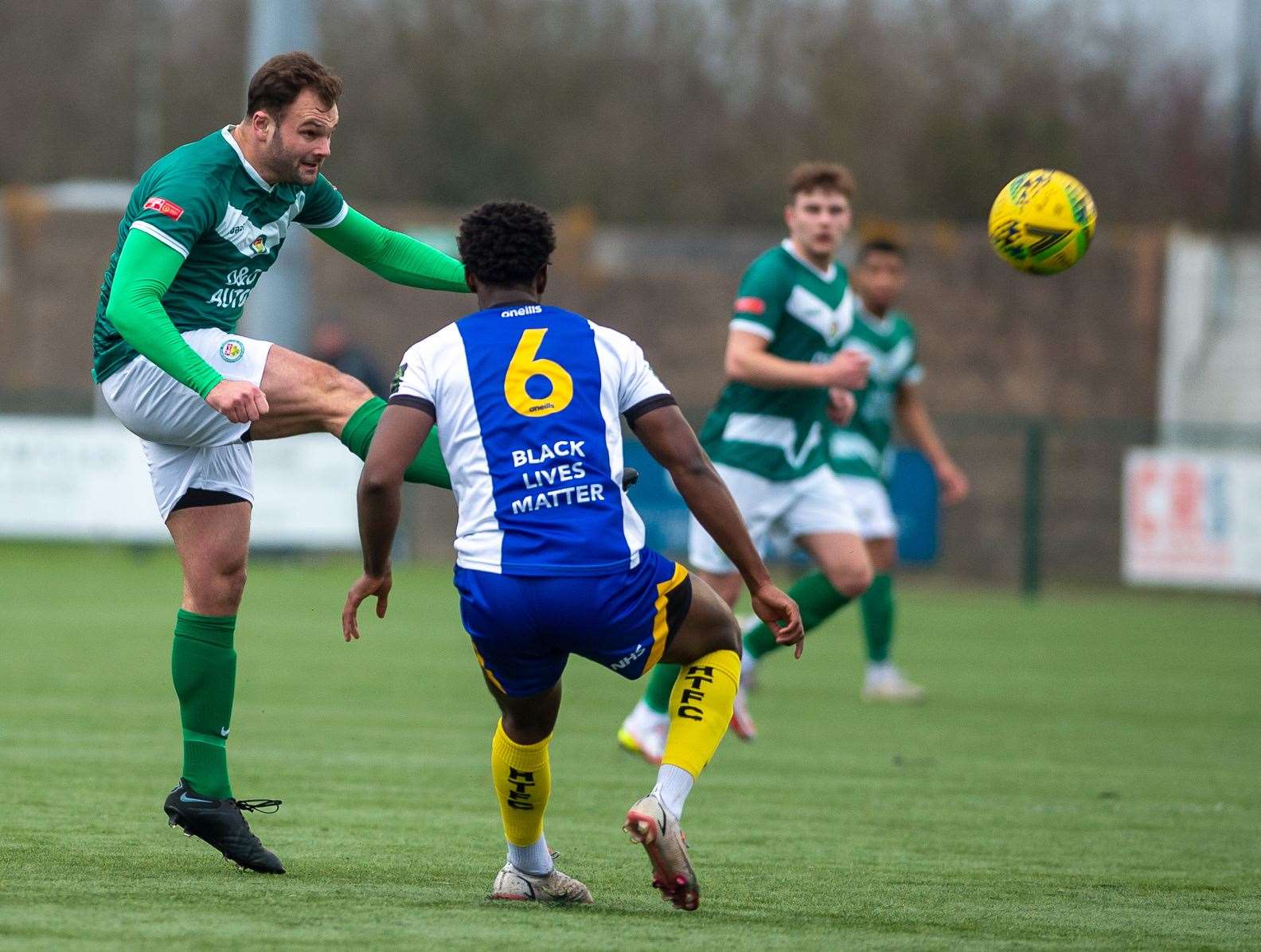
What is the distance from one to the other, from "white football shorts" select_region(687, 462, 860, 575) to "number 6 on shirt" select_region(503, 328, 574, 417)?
375 centimetres

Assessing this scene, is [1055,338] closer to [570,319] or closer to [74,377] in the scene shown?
[74,377]

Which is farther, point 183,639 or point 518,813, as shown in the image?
point 183,639

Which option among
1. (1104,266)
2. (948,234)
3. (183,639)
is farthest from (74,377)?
(183,639)

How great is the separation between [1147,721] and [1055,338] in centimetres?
1776

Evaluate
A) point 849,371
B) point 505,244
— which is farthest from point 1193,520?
point 505,244

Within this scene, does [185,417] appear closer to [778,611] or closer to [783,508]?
[778,611]

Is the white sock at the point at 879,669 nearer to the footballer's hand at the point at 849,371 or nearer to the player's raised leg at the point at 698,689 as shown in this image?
the footballer's hand at the point at 849,371

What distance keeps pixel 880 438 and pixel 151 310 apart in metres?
6.62

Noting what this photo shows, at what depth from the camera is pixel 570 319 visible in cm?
462

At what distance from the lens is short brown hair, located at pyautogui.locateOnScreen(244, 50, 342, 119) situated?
5.08 meters

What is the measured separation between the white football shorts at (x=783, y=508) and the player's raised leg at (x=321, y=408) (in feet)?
10.7

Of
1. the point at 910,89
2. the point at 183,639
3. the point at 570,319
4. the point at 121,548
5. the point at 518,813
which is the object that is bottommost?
the point at 121,548

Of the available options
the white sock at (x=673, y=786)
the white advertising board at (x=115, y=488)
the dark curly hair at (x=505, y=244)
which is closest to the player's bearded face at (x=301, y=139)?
the dark curly hair at (x=505, y=244)

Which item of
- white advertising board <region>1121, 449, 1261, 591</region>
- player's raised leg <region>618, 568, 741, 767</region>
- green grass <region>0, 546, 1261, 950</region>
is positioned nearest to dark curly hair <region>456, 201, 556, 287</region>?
green grass <region>0, 546, 1261, 950</region>
